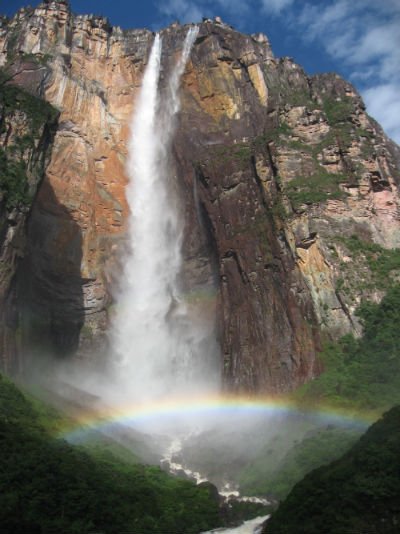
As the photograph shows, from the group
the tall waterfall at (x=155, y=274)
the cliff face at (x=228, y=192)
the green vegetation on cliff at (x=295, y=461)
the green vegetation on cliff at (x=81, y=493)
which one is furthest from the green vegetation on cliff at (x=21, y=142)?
the green vegetation on cliff at (x=295, y=461)

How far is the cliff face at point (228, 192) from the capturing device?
35719 millimetres

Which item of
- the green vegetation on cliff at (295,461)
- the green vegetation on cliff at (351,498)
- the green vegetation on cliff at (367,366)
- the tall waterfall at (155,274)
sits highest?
the tall waterfall at (155,274)

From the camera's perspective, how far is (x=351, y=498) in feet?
49.4

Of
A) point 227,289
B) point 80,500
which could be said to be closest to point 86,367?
point 227,289

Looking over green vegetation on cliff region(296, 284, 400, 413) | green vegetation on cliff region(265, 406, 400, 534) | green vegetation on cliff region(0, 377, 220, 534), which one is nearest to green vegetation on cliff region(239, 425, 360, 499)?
green vegetation on cliff region(296, 284, 400, 413)

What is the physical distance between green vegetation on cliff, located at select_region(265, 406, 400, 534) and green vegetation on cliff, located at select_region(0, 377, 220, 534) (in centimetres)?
458

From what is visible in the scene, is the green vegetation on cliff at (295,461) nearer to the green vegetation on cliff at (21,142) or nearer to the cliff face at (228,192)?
the cliff face at (228,192)

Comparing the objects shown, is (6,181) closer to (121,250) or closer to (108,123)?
(121,250)

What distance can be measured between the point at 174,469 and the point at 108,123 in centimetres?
3432

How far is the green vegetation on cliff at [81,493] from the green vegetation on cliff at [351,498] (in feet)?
15.0

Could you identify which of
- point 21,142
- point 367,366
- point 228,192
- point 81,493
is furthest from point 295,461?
point 21,142

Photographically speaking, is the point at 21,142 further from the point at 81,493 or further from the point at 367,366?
the point at 367,366

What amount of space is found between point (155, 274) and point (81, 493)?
3100 centimetres

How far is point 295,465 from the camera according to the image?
2486 cm
